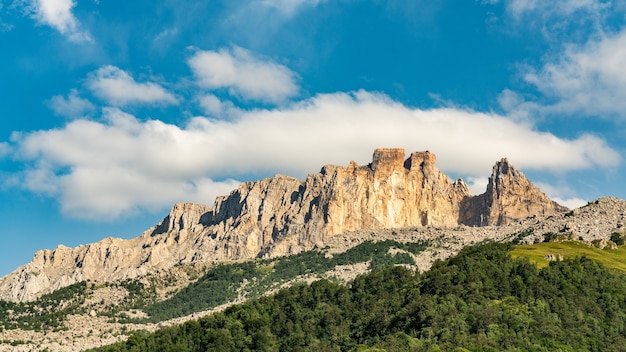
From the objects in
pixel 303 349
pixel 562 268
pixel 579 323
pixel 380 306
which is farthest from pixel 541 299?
pixel 303 349

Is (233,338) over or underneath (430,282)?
underneath

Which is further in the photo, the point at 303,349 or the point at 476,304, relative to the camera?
the point at 303,349

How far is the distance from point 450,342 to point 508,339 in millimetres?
10120

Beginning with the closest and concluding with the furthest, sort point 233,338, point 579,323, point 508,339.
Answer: point 508,339
point 579,323
point 233,338

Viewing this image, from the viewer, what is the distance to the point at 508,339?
147 meters

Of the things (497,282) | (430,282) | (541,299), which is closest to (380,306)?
(430,282)

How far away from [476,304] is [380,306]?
32987mm

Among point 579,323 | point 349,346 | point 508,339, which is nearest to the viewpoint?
point 508,339

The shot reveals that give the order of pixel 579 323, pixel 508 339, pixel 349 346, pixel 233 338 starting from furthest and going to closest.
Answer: pixel 233 338 < pixel 349 346 < pixel 579 323 < pixel 508 339

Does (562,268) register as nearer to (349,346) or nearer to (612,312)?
(612,312)

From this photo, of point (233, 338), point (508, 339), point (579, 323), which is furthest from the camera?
point (233, 338)

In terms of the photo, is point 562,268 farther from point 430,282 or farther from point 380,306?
point 380,306

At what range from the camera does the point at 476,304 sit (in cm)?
16750

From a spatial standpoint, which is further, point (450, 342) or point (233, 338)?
point (233, 338)
